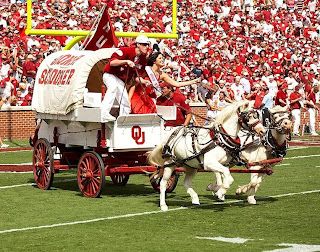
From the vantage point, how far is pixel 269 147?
16.8m

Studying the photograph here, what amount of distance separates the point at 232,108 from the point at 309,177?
5235 mm

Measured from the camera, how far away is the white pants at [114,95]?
1723 centimetres

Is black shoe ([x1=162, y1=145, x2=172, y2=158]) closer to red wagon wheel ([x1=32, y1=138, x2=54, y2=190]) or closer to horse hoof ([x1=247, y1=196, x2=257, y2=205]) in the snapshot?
horse hoof ([x1=247, y1=196, x2=257, y2=205])

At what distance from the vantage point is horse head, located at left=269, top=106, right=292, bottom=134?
53.8ft

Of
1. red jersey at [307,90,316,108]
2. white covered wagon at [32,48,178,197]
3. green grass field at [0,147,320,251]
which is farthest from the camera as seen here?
red jersey at [307,90,316,108]

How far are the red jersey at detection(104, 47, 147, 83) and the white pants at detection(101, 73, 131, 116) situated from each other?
0.08 metres

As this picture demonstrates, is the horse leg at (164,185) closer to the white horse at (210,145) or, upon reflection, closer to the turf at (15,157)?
the white horse at (210,145)

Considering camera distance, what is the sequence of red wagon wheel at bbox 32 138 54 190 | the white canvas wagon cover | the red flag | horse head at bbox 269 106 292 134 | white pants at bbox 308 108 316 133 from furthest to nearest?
white pants at bbox 308 108 316 133 → the red flag → red wagon wheel at bbox 32 138 54 190 → the white canvas wagon cover → horse head at bbox 269 106 292 134

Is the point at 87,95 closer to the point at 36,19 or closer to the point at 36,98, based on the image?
the point at 36,98

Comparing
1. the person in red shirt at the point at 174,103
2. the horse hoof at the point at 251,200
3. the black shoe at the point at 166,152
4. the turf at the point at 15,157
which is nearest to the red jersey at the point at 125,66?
the person in red shirt at the point at 174,103

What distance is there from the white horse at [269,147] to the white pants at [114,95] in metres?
1.88

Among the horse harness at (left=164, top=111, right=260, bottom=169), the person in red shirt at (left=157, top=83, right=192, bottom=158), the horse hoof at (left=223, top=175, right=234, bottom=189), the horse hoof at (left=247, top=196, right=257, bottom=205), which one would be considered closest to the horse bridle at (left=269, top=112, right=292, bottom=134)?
the horse harness at (left=164, top=111, right=260, bottom=169)

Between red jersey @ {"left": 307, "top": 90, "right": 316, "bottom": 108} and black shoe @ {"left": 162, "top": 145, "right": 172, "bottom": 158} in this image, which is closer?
black shoe @ {"left": 162, "top": 145, "right": 172, "bottom": 158}

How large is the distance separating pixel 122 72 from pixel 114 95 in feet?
1.48
